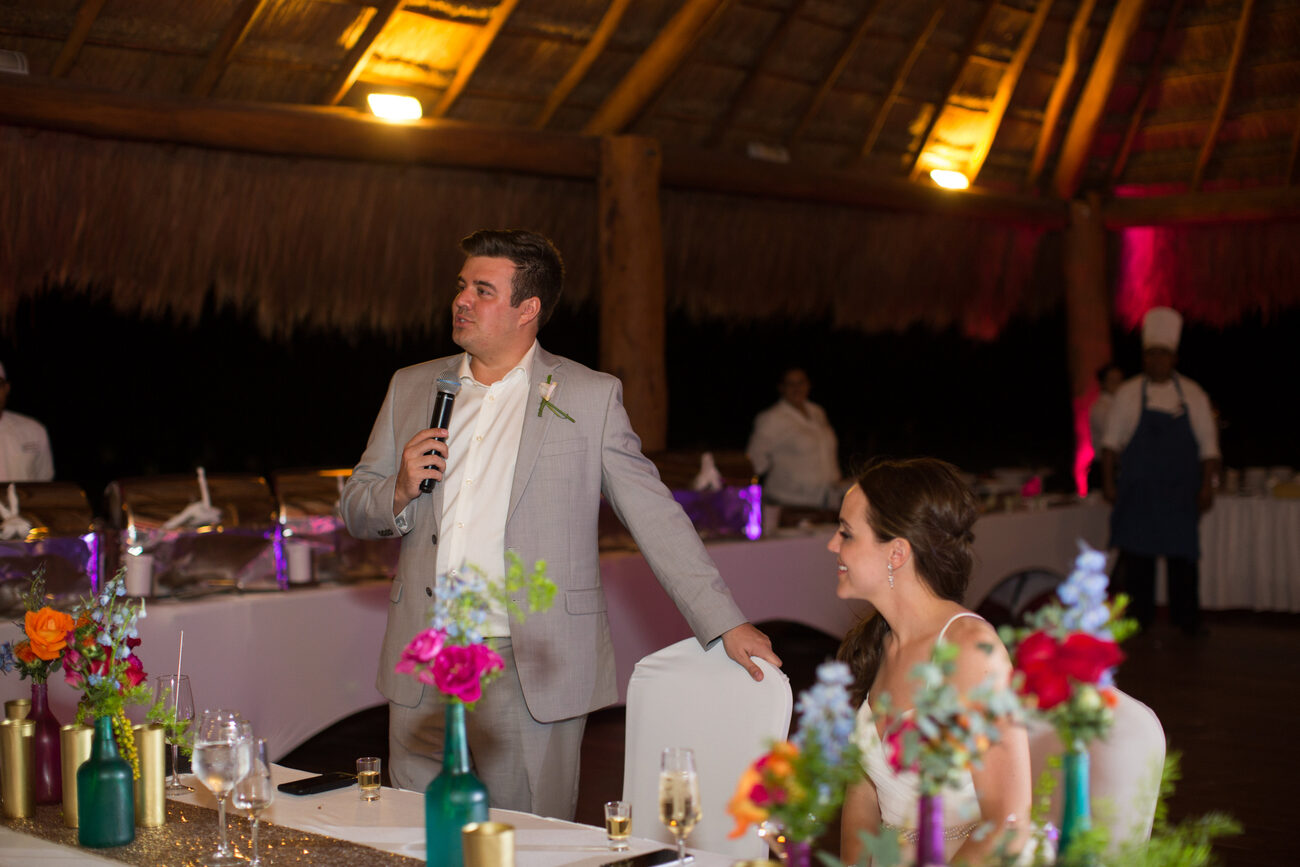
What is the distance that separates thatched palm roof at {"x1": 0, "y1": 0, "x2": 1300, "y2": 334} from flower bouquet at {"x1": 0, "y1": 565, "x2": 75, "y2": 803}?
324cm

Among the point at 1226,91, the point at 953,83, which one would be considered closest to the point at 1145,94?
the point at 1226,91

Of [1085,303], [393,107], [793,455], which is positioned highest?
[393,107]

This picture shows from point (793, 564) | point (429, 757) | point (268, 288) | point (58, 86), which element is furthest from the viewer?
point (268, 288)

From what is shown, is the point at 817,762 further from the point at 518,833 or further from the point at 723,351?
the point at 723,351

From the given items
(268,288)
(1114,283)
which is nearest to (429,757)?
(268,288)

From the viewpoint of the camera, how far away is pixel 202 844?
1.67 meters

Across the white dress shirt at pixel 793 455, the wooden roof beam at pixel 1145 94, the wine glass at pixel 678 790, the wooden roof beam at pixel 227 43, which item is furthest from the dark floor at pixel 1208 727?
the wooden roof beam at pixel 1145 94

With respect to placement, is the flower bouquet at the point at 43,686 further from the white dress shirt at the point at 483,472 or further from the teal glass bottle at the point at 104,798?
the white dress shirt at the point at 483,472

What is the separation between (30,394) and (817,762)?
18.2 feet

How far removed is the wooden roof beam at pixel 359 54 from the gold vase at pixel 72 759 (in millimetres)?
4060

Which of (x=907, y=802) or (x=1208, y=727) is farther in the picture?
(x=1208, y=727)

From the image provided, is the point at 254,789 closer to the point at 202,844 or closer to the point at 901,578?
the point at 202,844

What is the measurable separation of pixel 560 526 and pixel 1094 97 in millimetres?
6593

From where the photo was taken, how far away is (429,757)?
2324 mm
